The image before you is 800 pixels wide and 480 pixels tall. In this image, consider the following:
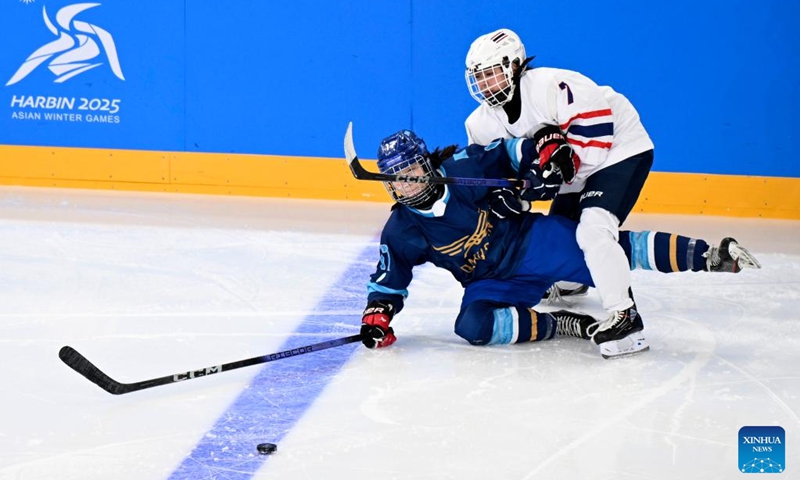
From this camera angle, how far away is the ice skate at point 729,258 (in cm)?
332

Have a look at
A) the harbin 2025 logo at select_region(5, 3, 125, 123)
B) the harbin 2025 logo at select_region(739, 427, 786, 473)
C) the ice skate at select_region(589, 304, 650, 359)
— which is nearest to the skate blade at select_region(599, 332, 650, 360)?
the ice skate at select_region(589, 304, 650, 359)

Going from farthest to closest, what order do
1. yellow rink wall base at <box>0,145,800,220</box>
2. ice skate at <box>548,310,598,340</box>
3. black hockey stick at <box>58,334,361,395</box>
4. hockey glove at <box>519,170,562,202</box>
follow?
yellow rink wall base at <box>0,145,800,220</box> → ice skate at <box>548,310,598,340</box> → hockey glove at <box>519,170,562,202</box> → black hockey stick at <box>58,334,361,395</box>

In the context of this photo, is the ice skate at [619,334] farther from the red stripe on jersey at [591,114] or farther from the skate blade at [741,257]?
the red stripe on jersey at [591,114]

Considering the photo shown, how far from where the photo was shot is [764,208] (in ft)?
17.3

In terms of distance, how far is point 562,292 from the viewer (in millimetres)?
3854

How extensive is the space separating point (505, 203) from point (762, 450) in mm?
1062

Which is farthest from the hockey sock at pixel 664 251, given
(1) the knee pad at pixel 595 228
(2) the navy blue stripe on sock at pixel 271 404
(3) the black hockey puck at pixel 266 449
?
(3) the black hockey puck at pixel 266 449

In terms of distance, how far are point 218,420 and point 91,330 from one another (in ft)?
3.06

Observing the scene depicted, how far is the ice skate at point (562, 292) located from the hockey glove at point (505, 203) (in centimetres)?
50

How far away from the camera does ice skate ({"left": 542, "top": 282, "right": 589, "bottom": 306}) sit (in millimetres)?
3793

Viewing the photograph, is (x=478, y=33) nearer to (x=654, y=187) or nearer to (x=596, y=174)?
(x=654, y=187)

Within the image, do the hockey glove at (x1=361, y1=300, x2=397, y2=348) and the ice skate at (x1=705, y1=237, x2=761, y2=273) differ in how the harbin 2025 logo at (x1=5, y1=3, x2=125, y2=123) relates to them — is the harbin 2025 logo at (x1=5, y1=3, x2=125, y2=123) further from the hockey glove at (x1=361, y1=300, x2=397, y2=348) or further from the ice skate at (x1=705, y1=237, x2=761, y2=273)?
the ice skate at (x1=705, y1=237, x2=761, y2=273)

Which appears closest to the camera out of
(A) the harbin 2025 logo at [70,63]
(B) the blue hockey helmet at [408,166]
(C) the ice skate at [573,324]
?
(B) the blue hockey helmet at [408,166]

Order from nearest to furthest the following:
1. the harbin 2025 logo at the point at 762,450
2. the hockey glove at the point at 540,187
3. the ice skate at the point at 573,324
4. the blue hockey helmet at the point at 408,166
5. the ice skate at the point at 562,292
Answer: the harbin 2025 logo at the point at 762,450 < the blue hockey helmet at the point at 408,166 < the hockey glove at the point at 540,187 < the ice skate at the point at 573,324 < the ice skate at the point at 562,292
